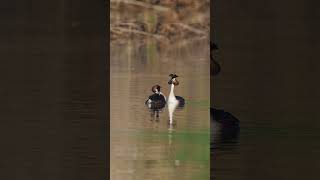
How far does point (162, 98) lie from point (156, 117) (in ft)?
0.26

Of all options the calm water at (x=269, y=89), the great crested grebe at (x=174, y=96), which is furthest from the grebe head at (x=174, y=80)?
the calm water at (x=269, y=89)

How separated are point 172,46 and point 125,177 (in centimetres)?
56

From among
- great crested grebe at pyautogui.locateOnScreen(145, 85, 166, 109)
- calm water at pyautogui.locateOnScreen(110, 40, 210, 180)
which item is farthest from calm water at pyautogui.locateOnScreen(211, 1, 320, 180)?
great crested grebe at pyautogui.locateOnScreen(145, 85, 166, 109)

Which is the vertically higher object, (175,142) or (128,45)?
(128,45)

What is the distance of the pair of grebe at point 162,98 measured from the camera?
7.86ft

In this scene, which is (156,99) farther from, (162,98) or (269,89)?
(269,89)

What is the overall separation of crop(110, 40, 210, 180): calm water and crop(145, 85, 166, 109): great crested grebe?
0.02 meters

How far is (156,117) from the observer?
2400 millimetres

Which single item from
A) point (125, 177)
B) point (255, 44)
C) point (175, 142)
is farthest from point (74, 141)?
point (255, 44)

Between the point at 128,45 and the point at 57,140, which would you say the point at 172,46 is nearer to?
the point at 128,45

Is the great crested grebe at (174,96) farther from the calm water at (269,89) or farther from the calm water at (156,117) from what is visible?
the calm water at (269,89)

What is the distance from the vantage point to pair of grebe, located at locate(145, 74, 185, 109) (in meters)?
2.39

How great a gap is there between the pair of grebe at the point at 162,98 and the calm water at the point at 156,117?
0.02 metres

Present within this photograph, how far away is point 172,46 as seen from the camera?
7.88ft
